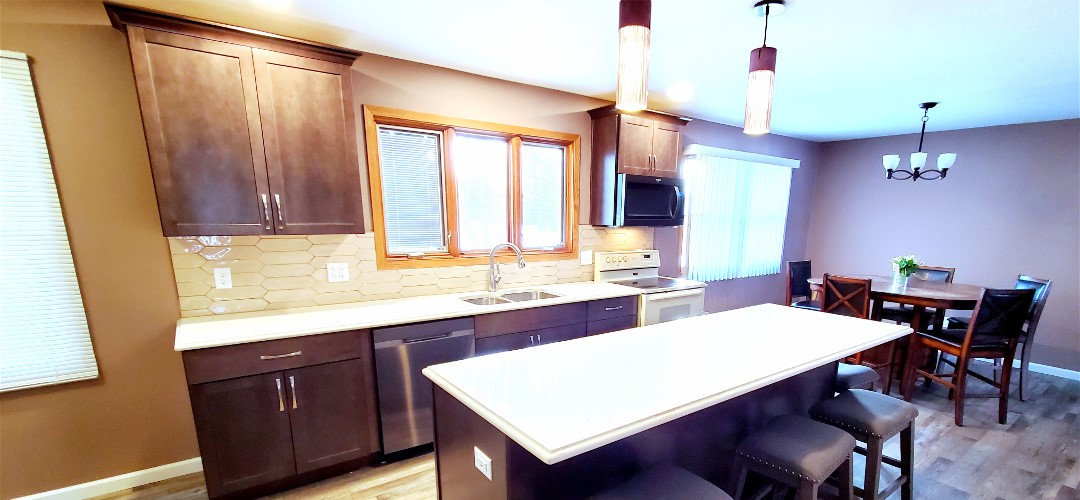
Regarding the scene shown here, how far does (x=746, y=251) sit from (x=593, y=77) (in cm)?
307

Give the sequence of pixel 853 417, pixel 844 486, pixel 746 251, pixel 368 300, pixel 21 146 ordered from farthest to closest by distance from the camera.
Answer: pixel 746 251 → pixel 368 300 → pixel 21 146 → pixel 853 417 → pixel 844 486

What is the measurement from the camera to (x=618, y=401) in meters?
1.04

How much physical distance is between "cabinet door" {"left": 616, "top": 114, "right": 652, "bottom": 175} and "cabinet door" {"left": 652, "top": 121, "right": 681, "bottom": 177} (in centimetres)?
8

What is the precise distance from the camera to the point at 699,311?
334 centimetres

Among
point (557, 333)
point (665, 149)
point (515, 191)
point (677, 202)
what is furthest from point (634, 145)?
point (557, 333)

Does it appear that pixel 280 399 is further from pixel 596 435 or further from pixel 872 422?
pixel 872 422

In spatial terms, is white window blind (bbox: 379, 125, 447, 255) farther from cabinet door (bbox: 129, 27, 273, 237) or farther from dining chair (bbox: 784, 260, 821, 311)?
dining chair (bbox: 784, 260, 821, 311)

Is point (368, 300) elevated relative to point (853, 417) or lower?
elevated

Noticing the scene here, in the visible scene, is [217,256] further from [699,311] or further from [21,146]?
[699,311]

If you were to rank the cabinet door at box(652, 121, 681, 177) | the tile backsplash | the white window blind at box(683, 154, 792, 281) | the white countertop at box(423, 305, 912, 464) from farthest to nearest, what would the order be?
the white window blind at box(683, 154, 792, 281) → the cabinet door at box(652, 121, 681, 177) → the tile backsplash → the white countertop at box(423, 305, 912, 464)

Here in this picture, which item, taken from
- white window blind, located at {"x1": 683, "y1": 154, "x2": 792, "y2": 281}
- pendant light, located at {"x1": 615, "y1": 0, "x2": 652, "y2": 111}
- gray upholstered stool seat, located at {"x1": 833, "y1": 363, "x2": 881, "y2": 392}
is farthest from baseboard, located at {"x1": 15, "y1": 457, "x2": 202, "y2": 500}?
white window blind, located at {"x1": 683, "y1": 154, "x2": 792, "y2": 281}

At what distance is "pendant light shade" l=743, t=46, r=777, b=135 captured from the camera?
1415 millimetres

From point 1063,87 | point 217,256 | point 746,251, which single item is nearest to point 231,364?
point 217,256

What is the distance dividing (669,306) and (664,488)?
84.8 inches
